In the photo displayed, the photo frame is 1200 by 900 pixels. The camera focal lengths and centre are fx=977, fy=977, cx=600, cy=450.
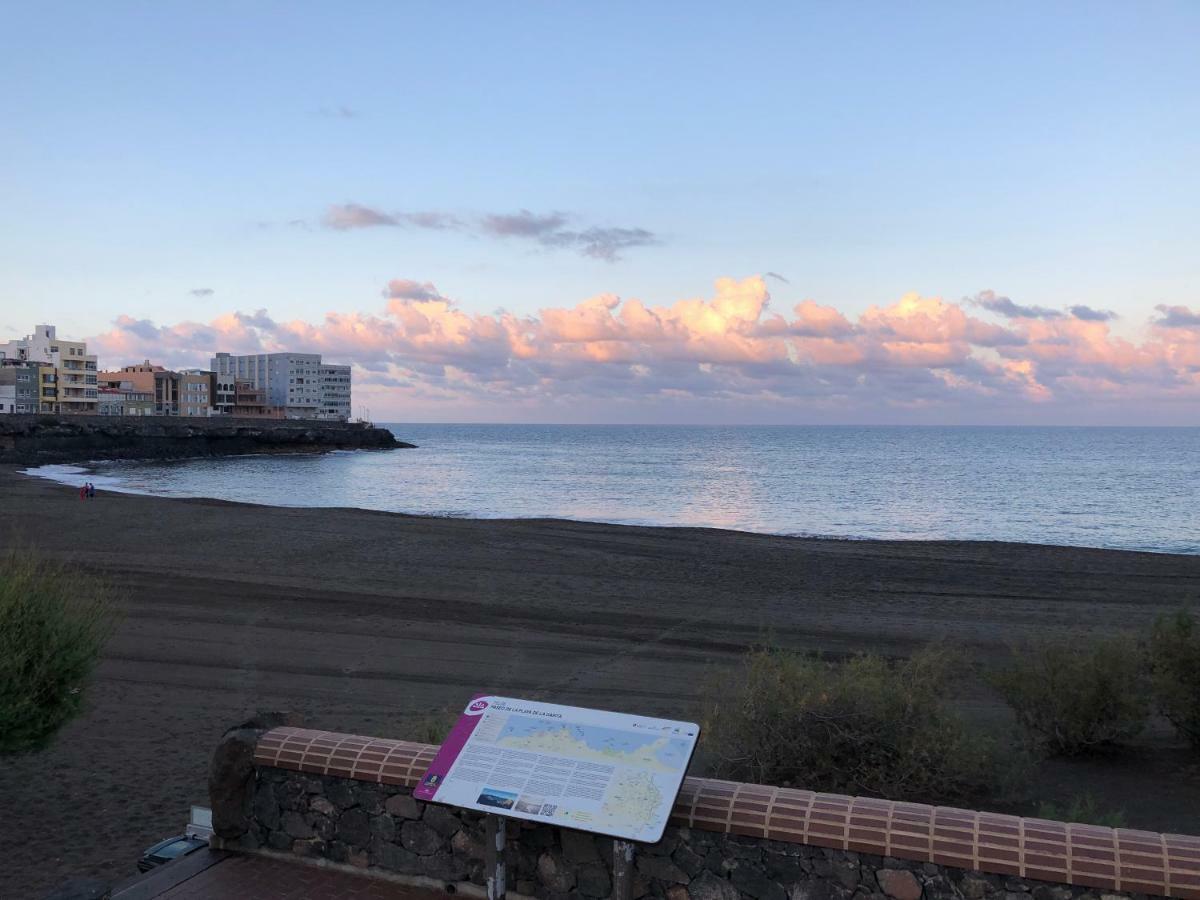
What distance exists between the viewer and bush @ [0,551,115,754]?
6340 mm

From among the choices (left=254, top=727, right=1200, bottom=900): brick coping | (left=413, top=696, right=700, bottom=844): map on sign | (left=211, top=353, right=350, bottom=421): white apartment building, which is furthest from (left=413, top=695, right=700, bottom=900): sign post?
(left=211, top=353, right=350, bottom=421): white apartment building

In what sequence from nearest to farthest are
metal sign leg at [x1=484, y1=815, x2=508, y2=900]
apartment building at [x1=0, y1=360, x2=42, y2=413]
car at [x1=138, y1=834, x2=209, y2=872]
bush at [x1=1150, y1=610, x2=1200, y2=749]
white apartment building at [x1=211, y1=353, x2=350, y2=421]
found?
metal sign leg at [x1=484, y1=815, x2=508, y2=900]
car at [x1=138, y1=834, x2=209, y2=872]
bush at [x1=1150, y1=610, x2=1200, y2=749]
apartment building at [x1=0, y1=360, x2=42, y2=413]
white apartment building at [x1=211, y1=353, x2=350, y2=421]

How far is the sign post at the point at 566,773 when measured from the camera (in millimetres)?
4023

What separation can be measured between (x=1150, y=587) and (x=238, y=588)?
63.7 ft

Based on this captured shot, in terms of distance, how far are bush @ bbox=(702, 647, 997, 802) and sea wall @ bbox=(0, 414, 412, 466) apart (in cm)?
7641

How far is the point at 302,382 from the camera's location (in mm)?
→ 174375

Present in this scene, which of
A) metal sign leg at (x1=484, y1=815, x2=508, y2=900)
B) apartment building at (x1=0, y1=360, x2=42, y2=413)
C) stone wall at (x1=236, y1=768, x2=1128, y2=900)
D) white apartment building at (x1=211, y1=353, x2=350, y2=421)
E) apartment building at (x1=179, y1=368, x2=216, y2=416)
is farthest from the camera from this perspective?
white apartment building at (x1=211, y1=353, x2=350, y2=421)

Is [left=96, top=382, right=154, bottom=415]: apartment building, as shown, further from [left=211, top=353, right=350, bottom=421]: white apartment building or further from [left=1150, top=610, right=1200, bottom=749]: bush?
[left=1150, top=610, right=1200, bottom=749]: bush

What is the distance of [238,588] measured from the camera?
18.5 m

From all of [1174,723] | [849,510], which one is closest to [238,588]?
[1174,723]

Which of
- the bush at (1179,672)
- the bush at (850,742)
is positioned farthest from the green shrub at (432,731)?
the bush at (1179,672)

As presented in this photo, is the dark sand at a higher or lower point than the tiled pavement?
lower

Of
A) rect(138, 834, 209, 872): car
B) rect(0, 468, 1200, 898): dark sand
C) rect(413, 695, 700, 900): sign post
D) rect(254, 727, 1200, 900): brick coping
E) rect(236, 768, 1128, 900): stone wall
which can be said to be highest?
rect(413, 695, 700, 900): sign post

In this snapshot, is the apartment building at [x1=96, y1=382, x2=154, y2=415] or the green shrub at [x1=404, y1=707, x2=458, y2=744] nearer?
the green shrub at [x1=404, y1=707, x2=458, y2=744]
